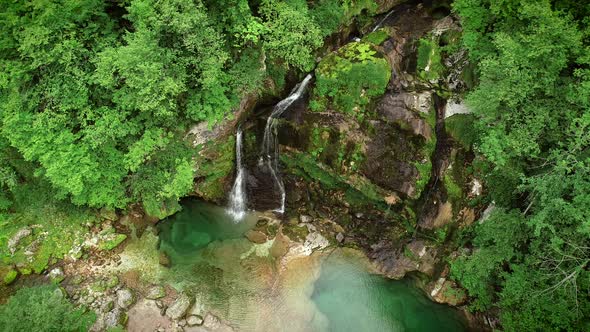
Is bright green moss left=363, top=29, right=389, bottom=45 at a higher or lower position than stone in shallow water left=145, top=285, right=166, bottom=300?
higher

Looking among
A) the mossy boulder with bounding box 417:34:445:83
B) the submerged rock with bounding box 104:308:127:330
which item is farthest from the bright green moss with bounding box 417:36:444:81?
the submerged rock with bounding box 104:308:127:330

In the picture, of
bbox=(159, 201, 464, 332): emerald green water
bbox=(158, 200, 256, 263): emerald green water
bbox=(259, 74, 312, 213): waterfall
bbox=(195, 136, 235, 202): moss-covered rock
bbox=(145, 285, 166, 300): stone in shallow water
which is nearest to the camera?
bbox=(159, 201, 464, 332): emerald green water

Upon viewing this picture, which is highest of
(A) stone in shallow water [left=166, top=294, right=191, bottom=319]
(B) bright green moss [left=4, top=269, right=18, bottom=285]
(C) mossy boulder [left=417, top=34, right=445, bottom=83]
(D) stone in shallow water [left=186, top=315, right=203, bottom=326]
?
(C) mossy boulder [left=417, top=34, right=445, bottom=83]

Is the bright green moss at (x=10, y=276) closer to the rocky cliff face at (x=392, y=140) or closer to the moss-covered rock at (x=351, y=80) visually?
the rocky cliff face at (x=392, y=140)

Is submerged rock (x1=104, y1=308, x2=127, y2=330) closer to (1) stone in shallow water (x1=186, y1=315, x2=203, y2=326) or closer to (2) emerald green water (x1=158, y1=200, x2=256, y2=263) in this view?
(1) stone in shallow water (x1=186, y1=315, x2=203, y2=326)

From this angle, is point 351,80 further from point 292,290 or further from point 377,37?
point 292,290

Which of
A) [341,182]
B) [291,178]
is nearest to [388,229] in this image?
[341,182]

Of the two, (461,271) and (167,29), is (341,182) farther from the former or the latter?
(167,29)
